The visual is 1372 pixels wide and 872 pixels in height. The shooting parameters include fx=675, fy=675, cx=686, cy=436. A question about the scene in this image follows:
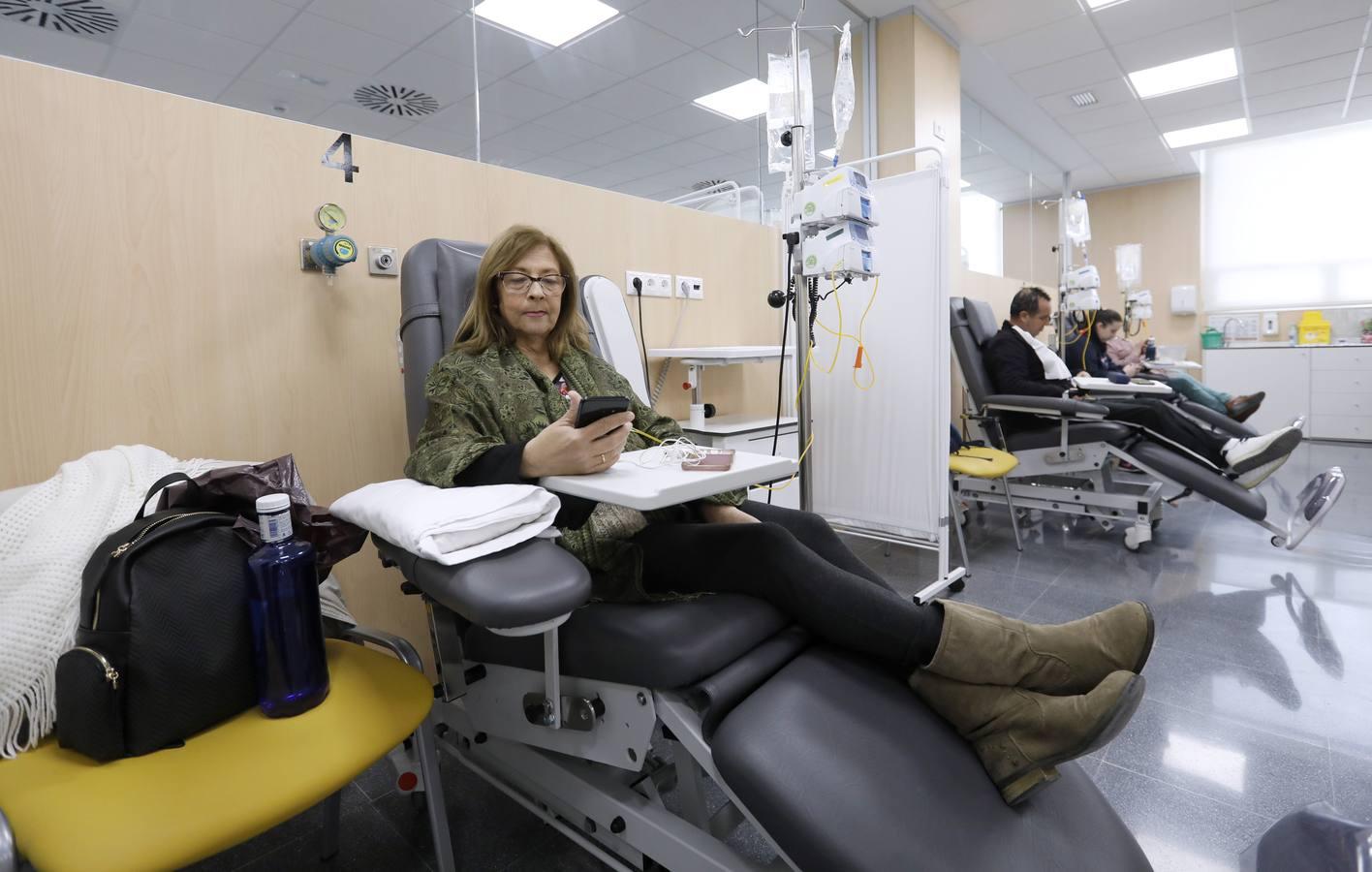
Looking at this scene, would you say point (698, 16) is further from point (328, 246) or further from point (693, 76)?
point (328, 246)

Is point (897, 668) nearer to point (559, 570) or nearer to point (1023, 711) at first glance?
point (1023, 711)

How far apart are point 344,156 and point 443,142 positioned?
137cm

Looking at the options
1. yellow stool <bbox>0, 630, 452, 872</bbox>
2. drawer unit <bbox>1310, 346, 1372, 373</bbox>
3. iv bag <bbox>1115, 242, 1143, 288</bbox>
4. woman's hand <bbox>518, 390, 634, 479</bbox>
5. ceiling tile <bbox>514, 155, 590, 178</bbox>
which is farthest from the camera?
drawer unit <bbox>1310, 346, 1372, 373</bbox>

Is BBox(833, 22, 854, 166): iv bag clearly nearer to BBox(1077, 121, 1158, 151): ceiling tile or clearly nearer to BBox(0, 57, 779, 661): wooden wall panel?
BBox(0, 57, 779, 661): wooden wall panel

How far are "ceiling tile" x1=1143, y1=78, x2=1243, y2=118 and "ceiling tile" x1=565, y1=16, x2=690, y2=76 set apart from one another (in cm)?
382

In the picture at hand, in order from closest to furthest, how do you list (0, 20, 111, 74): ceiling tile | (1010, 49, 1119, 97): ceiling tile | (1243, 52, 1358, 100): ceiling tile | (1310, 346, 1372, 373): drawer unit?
(0, 20, 111, 74): ceiling tile
(1010, 49, 1119, 97): ceiling tile
(1243, 52, 1358, 100): ceiling tile
(1310, 346, 1372, 373): drawer unit

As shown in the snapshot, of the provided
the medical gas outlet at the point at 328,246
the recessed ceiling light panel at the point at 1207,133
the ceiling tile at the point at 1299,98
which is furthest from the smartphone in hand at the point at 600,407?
the recessed ceiling light panel at the point at 1207,133

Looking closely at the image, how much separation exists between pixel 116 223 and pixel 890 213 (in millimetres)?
2149

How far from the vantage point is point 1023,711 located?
0.91 meters

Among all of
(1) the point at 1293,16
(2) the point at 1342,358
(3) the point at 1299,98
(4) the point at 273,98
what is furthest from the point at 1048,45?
(4) the point at 273,98

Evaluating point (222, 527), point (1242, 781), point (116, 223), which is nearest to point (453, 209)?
point (116, 223)

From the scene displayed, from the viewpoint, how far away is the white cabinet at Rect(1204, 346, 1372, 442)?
18.5 feet

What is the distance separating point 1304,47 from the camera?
4.27 meters

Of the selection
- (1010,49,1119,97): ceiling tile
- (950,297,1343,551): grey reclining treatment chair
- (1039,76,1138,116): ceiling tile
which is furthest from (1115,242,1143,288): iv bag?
(950,297,1343,551): grey reclining treatment chair
